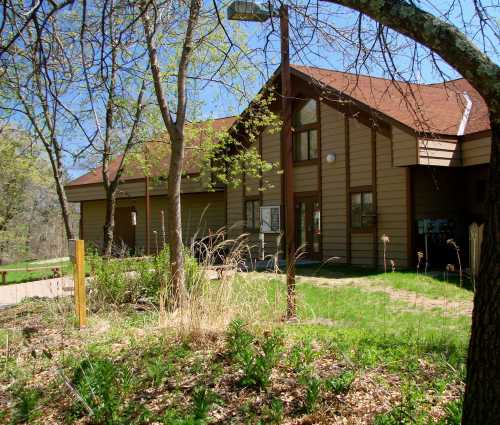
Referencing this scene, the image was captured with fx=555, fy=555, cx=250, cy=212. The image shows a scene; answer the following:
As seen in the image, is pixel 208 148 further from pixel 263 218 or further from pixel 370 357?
pixel 370 357

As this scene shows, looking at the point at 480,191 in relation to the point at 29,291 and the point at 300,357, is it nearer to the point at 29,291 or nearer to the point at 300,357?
the point at 29,291

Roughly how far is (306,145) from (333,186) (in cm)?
186

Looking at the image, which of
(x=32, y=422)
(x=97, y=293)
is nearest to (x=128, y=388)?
(x=32, y=422)

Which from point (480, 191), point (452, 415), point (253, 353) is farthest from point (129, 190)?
point (452, 415)

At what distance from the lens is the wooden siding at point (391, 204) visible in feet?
46.4

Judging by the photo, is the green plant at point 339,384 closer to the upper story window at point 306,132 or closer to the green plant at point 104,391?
the green plant at point 104,391

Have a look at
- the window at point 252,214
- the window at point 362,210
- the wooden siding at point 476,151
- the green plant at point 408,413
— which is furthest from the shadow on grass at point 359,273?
the green plant at point 408,413

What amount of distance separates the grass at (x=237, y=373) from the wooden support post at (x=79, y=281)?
0.20m

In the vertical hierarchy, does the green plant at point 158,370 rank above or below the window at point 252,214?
below

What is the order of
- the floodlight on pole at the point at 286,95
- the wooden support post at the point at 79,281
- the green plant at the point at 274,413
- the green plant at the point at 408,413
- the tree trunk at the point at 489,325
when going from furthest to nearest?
the wooden support post at the point at 79,281
the floodlight on pole at the point at 286,95
the green plant at the point at 274,413
the green plant at the point at 408,413
the tree trunk at the point at 489,325

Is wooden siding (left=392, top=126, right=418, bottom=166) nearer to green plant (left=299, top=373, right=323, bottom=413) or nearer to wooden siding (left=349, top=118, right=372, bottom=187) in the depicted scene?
wooden siding (left=349, top=118, right=372, bottom=187)

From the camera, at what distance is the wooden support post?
6.46 metres

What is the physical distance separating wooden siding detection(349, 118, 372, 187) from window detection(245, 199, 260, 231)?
4304 mm

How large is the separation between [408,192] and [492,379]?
11824 mm
